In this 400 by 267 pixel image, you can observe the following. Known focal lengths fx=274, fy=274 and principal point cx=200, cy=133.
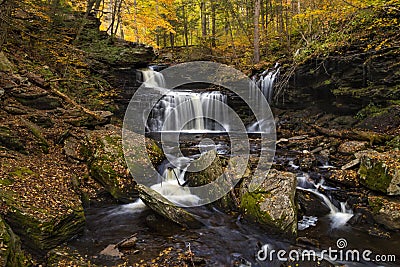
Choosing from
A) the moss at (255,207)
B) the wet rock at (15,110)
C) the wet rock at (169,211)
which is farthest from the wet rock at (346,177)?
the wet rock at (15,110)

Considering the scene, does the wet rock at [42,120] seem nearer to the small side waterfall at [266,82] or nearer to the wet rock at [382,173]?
the wet rock at [382,173]

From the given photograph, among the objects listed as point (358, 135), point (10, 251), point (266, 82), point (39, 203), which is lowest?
point (10, 251)

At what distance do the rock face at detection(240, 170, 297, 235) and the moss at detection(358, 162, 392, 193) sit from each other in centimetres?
212

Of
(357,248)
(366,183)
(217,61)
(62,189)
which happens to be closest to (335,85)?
(366,183)

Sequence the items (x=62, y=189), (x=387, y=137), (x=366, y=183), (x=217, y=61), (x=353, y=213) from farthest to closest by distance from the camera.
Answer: (x=217, y=61) → (x=387, y=137) → (x=366, y=183) → (x=353, y=213) → (x=62, y=189)

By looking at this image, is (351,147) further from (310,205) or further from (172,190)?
(172,190)

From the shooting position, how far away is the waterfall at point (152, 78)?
1617 centimetres

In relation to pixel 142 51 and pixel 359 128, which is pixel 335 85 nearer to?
pixel 359 128

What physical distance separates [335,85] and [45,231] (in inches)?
477

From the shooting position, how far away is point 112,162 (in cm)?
803

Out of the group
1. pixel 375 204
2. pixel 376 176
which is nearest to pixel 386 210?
pixel 375 204

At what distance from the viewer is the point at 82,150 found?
27.5 ft

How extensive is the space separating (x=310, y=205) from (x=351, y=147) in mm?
4010

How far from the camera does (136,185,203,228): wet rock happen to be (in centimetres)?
609
